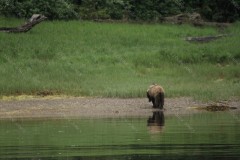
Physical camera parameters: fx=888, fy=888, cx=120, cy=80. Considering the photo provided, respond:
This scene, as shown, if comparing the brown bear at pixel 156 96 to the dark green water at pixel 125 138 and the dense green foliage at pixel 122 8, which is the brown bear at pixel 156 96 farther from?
the dense green foliage at pixel 122 8

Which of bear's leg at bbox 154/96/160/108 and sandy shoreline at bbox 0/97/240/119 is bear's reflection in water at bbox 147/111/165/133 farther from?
bear's leg at bbox 154/96/160/108

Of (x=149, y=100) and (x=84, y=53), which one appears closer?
(x=149, y=100)

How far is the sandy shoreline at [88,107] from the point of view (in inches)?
1117

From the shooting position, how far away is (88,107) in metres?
29.9

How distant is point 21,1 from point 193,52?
466 inches

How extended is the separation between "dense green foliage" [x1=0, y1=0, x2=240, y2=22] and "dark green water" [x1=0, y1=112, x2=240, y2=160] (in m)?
21.1

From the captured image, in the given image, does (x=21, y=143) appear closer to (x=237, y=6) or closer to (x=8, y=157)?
(x=8, y=157)

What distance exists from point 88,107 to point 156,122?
5493mm

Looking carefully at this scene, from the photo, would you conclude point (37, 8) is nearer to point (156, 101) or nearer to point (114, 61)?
point (114, 61)

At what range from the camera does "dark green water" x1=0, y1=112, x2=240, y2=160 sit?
17.0 meters

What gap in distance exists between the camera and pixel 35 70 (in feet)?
115

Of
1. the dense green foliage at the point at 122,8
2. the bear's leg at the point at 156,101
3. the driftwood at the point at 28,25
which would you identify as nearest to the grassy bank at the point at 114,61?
the driftwood at the point at 28,25

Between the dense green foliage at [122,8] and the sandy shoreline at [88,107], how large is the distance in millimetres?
15928

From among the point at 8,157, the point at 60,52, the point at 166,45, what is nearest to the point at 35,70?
the point at 60,52
